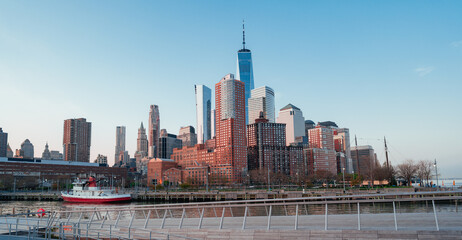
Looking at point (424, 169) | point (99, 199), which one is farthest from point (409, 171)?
point (99, 199)

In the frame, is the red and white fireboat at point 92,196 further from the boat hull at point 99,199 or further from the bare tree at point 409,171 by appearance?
the bare tree at point 409,171

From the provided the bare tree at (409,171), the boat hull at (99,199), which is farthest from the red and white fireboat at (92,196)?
the bare tree at (409,171)

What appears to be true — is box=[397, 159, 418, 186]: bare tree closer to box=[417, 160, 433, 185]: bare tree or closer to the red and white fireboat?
box=[417, 160, 433, 185]: bare tree

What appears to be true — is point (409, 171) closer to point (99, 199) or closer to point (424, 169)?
point (424, 169)

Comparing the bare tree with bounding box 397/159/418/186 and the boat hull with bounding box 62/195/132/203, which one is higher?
the bare tree with bounding box 397/159/418/186

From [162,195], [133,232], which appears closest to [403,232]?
[133,232]

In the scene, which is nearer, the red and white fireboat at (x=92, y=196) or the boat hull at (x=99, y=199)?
the boat hull at (x=99, y=199)

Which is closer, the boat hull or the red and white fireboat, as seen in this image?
the boat hull

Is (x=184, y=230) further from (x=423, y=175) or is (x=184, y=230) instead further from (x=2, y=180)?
(x=2, y=180)

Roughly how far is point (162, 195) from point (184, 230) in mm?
102312

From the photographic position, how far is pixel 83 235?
71.1ft

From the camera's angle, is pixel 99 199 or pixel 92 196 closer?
pixel 99 199

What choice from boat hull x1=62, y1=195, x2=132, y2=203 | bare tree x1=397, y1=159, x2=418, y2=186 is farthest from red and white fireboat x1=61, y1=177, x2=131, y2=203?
bare tree x1=397, y1=159, x2=418, y2=186

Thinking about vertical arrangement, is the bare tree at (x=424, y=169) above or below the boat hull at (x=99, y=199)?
above
